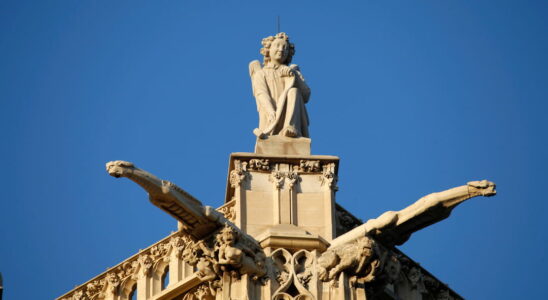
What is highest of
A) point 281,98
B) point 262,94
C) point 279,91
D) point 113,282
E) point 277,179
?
point 279,91

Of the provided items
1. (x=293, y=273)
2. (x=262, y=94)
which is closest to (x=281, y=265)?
(x=293, y=273)

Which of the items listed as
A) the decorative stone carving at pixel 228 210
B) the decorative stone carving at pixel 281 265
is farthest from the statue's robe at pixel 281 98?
the decorative stone carving at pixel 281 265

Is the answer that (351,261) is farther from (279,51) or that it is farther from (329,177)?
(279,51)

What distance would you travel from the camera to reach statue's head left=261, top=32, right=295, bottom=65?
164ft

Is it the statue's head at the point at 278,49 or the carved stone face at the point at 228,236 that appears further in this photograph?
the statue's head at the point at 278,49

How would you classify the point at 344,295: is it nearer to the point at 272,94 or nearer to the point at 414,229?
the point at 414,229

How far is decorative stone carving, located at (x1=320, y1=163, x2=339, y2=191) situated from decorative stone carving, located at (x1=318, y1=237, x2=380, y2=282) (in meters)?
1.67

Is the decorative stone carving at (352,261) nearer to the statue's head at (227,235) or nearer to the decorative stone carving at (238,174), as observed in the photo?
the statue's head at (227,235)

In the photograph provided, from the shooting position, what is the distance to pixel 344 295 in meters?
46.0

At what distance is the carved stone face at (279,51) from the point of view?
49.9m

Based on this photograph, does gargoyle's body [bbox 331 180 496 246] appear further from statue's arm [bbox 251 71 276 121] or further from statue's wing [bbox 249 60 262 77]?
statue's wing [bbox 249 60 262 77]

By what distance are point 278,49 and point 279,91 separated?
35.3 inches

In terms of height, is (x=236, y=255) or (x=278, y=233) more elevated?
(x=278, y=233)

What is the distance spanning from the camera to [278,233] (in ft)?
153
